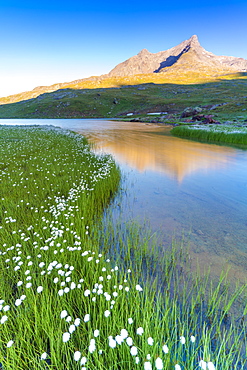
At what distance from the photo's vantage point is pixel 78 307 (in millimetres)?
3393

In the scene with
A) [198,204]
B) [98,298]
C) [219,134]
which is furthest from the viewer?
[219,134]

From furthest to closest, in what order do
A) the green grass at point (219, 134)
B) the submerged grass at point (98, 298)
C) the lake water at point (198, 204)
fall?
the green grass at point (219, 134), the lake water at point (198, 204), the submerged grass at point (98, 298)

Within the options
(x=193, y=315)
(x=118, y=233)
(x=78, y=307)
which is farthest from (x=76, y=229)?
(x=193, y=315)

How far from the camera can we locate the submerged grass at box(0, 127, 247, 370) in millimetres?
2504

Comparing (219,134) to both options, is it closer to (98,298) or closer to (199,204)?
(199,204)

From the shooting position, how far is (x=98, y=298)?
136 inches

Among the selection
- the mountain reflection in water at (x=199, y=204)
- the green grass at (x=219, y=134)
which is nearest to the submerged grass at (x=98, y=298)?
the mountain reflection in water at (x=199, y=204)

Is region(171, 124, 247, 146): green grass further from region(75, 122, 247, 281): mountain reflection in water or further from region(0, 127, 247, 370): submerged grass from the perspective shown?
region(0, 127, 247, 370): submerged grass

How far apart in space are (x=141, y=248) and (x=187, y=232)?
2275 mm

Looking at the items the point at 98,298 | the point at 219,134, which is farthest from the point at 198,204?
the point at 219,134

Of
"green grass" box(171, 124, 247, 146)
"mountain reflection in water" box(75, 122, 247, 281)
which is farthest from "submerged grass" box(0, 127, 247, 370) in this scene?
"green grass" box(171, 124, 247, 146)

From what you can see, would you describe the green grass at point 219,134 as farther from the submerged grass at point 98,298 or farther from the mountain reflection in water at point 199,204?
the submerged grass at point 98,298

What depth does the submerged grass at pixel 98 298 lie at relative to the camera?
8.21 feet

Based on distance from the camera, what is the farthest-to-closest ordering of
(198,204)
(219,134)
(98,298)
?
(219,134) → (198,204) → (98,298)
